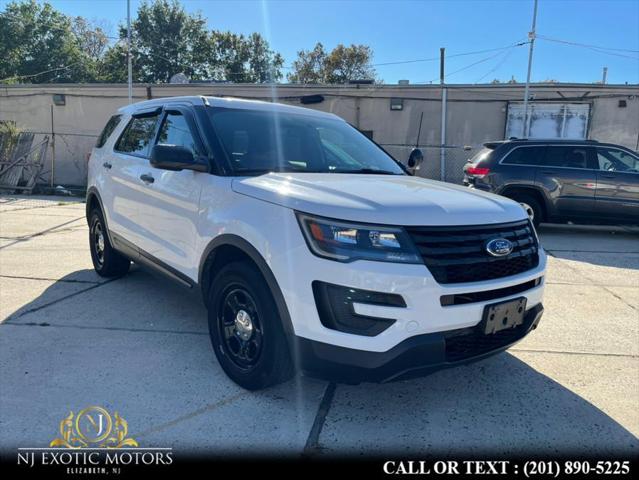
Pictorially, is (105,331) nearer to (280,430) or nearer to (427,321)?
(280,430)

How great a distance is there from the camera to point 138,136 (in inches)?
179

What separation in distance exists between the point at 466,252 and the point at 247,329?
138cm

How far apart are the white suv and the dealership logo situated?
72cm

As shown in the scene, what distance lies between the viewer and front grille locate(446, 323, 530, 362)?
98.3 inches

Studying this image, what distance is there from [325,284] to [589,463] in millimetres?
1658

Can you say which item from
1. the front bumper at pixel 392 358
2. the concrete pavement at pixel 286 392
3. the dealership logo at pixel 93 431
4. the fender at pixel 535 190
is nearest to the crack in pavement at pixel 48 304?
the concrete pavement at pixel 286 392

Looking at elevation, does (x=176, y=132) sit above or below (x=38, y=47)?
below

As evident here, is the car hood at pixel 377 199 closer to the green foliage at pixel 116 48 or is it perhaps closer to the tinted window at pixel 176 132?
the tinted window at pixel 176 132

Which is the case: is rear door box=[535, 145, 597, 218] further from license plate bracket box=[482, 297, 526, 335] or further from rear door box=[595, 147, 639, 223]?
license plate bracket box=[482, 297, 526, 335]

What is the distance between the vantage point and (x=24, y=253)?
21.8ft

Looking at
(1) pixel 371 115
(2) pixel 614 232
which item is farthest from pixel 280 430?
(1) pixel 371 115

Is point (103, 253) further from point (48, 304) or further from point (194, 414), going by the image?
point (194, 414)

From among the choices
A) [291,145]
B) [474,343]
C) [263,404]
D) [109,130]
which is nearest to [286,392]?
[263,404]

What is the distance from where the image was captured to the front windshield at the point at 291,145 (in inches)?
132
